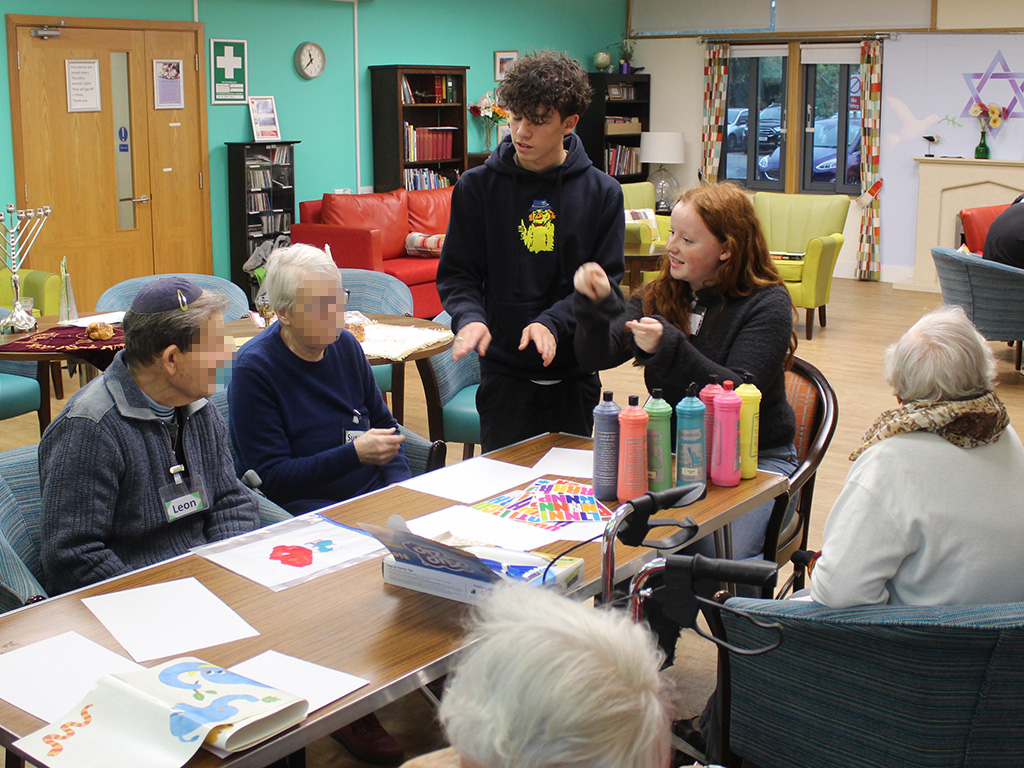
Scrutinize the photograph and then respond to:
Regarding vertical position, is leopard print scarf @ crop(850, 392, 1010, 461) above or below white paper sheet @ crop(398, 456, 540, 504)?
above

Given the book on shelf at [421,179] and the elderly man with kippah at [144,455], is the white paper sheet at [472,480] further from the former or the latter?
the book on shelf at [421,179]

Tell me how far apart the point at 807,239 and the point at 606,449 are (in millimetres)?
7112

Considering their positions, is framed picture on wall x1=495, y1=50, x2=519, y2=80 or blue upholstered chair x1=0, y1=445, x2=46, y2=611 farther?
framed picture on wall x1=495, y1=50, x2=519, y2=80

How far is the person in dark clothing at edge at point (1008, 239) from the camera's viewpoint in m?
6.07

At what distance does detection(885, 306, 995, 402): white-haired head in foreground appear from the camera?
179cm

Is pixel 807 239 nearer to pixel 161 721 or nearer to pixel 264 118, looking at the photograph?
pixel 264 118

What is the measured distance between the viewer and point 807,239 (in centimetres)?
883

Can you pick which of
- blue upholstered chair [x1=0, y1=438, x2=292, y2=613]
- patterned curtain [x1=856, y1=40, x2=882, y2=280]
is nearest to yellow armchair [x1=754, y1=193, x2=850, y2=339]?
patterned curtain [x1=856, y1=40, x2=882, y2=280]

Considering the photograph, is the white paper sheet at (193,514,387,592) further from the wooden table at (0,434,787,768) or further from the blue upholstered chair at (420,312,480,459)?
the blue upholstered chair at (420,312,480,459)

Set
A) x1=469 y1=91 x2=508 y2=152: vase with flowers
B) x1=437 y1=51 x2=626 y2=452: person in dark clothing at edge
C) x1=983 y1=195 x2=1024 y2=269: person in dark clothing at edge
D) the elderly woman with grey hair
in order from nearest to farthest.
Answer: the elderly woman with grey hair → x1=437 y1=51 x2=626 y2=452: person in dark clothing at edge → x1=983 y1=195 x2=1024 y2=269: person in dark clothing at edge → x1=469 y1=91 x2=508 y2=152: vase with flowers

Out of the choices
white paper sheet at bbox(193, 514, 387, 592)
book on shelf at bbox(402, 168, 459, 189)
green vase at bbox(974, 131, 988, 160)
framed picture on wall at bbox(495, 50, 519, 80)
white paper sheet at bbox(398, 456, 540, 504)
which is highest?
framed picture on wall at bbox(495, 50, 519, 80)

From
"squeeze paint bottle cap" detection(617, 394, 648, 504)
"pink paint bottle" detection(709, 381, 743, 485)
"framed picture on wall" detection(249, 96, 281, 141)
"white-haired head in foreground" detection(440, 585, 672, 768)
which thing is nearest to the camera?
"white-haired head in foreground" detection(440, 585, 672, 768)

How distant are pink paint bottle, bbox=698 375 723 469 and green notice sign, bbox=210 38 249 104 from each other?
246 inches

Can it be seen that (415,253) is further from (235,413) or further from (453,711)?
(453,711)
